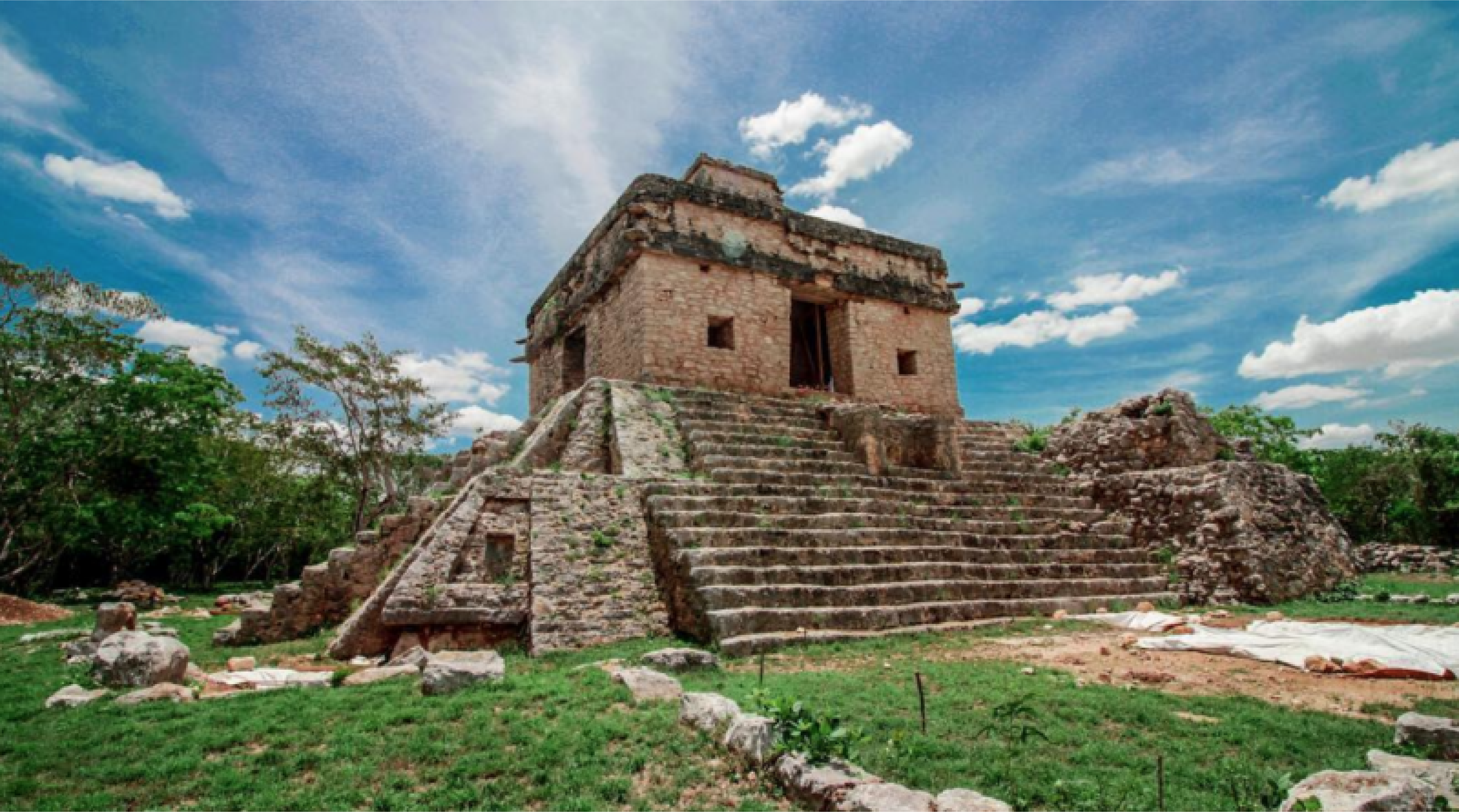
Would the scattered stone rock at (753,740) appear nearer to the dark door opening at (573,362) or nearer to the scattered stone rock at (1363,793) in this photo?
the scattered stone rock at (1363,793)

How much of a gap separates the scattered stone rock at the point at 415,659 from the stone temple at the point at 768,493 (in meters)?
0.60

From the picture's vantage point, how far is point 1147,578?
8.84 meters

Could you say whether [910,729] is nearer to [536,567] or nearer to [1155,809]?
[1155,809]

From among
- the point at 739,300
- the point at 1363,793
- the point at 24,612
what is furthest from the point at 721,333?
the point at 24,612

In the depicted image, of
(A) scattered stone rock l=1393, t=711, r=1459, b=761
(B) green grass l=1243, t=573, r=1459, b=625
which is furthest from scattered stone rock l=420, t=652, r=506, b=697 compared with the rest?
(B) green grass l=1243, t=573, r=1459, b=625

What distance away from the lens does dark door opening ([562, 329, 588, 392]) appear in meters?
15.0

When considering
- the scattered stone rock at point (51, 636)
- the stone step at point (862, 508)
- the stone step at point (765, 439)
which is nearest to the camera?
the stone step at point (862, 508)

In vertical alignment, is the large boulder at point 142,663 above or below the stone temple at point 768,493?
below

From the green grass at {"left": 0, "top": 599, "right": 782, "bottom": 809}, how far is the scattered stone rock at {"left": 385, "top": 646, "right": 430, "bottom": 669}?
Result: 622 millimetres

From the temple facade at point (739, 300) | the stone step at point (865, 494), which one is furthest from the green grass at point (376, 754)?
the temple facade at point (739, 300)

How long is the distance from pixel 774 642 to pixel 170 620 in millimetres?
10308

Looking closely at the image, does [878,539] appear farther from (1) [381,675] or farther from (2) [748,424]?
(1) [381,675]

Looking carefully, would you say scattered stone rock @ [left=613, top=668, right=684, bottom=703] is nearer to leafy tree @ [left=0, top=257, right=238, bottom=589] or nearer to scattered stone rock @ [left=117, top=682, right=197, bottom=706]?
scattered stone rock @ [left=117, top=682, right=197, bottom=706]

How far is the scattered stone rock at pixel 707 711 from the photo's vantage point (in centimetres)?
353
